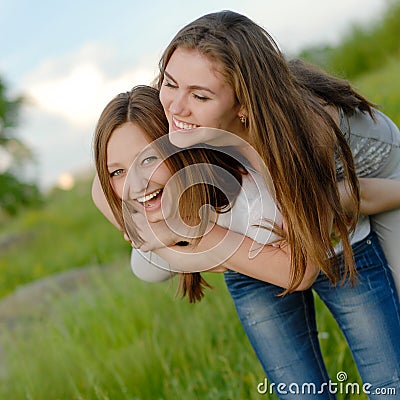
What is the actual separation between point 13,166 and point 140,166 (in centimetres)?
995

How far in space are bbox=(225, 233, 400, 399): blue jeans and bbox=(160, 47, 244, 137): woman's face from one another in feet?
1.94

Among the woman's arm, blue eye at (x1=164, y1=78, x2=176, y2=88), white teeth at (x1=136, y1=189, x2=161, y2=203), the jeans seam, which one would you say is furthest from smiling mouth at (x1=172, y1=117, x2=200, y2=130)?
the jeans seam

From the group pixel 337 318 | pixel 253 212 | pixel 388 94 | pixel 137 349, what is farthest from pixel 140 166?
pixel 388 94

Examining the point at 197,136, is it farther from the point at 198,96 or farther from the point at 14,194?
the point at 14,194

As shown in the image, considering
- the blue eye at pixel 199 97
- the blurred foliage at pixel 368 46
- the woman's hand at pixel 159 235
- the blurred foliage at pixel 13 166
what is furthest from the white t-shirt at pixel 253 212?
the blurred foliage at pixel 13 166

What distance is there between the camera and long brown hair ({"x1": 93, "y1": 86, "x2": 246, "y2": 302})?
6.07 ft

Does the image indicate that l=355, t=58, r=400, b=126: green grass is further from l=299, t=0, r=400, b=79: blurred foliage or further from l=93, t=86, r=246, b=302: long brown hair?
l=299, t=0, r=400, b=79: blurred foliage

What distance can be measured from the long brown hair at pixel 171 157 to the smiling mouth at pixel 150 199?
70 millimetres

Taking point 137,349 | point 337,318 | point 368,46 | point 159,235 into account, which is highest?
point 368,46

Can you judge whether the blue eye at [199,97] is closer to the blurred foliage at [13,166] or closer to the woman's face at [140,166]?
the woman's face at [140,166]

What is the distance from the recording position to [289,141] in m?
1.76

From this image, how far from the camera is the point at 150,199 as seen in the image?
1.87 m

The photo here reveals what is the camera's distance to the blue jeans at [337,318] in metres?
2.02

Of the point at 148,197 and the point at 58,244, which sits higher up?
the point at 58,244
